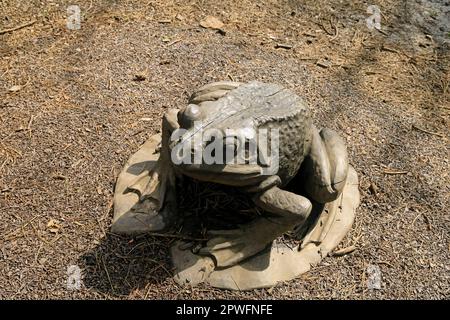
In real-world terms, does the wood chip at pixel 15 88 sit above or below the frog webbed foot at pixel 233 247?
above

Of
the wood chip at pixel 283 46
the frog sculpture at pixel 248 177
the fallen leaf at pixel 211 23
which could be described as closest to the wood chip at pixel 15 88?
the frog sculpture at pixel 248 177

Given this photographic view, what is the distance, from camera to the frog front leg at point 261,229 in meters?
2.94

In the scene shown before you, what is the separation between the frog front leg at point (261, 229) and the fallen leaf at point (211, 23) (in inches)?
98.9

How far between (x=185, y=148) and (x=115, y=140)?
153 cm

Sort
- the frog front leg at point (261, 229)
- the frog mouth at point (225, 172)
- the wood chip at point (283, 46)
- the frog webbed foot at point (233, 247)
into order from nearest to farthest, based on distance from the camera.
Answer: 1. the frog mouth at point (225, 172)
2. the frog front leg at point (261, 229)
3. the frog webbed foot at point (233, 247)
4. the wood chip at point (283, 46)

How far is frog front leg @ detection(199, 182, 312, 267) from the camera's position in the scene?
9.64 feet

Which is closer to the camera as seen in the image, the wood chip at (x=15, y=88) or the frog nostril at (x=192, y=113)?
the frog nostril at (x=192, y=113)

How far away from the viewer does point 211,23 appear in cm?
505

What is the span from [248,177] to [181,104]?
5.56ft

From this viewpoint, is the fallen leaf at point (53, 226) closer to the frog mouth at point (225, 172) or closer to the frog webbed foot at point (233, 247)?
the frog webbed foot at point (233, 247)

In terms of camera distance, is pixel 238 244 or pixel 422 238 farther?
pixel 422 238

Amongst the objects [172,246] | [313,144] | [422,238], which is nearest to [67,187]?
[172,246]

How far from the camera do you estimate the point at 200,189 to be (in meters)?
3.30

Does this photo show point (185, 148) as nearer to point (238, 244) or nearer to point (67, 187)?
point (238, 244)
